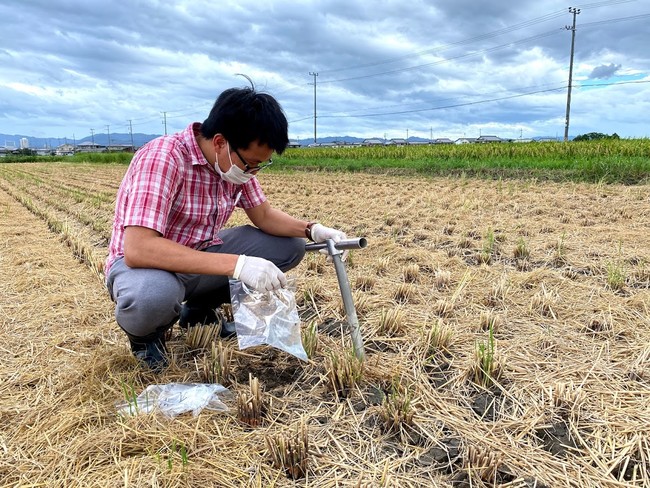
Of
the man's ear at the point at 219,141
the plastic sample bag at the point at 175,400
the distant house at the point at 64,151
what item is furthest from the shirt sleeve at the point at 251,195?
the distant house at the point at 64,151

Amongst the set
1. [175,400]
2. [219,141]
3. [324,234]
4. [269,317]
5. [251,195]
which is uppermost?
[219,141]

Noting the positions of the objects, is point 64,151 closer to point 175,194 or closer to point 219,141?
point 175,194

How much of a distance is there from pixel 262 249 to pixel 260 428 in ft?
3.68

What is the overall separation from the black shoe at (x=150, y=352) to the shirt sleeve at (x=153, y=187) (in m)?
0.52

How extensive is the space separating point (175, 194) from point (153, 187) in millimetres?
168

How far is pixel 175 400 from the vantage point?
1.73 m

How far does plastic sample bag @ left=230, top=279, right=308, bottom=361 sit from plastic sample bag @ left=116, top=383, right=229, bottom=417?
266mm

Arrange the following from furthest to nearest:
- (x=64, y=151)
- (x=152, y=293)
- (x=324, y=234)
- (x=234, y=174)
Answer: (x=64, y=151) < (x=324, y=234) < (x=234, y=174) < (x=152, y=293)

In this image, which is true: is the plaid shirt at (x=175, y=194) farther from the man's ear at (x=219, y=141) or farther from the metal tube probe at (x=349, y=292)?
the metal tube probe at (x=349, y=292)

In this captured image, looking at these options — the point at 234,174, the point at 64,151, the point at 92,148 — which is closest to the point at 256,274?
the point at 234,174

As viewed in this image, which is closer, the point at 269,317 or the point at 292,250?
the point at 269,317

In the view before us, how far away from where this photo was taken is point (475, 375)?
1.88 m

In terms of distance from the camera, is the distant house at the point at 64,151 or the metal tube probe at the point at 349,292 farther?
the distant house at the point at 64,151

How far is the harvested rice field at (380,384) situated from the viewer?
140 centimetres
